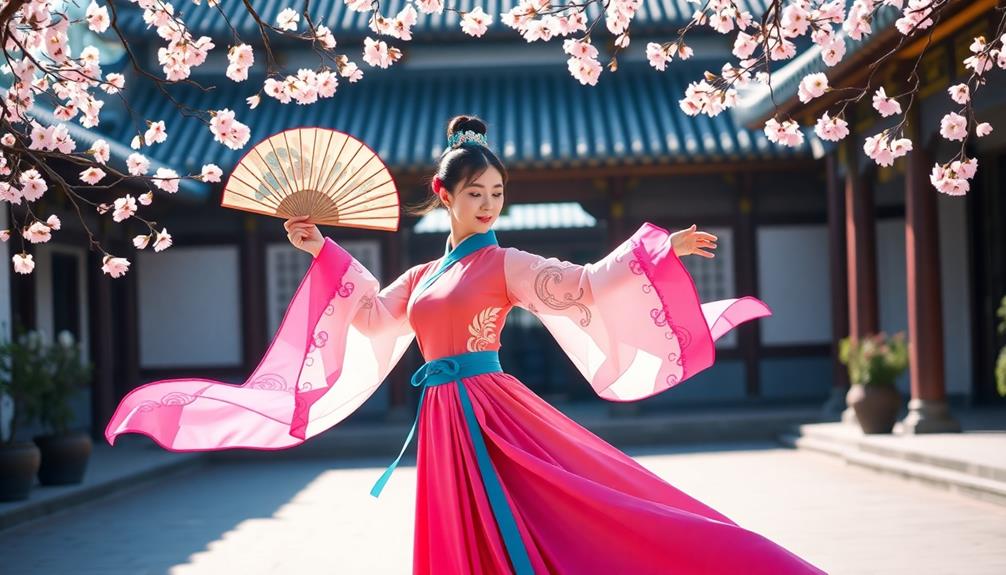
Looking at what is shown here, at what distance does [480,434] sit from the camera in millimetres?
3467

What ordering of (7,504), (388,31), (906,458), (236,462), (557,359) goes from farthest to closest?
1. (557,359)
2. (236,462)
3. (906,458)
4. (7,504)
5. (388,31)

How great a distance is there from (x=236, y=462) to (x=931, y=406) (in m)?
6.41

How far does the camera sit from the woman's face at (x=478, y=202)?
3.70 meters

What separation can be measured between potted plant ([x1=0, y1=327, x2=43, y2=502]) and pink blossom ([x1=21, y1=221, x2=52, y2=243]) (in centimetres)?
391

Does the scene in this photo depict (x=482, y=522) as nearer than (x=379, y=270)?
Yes

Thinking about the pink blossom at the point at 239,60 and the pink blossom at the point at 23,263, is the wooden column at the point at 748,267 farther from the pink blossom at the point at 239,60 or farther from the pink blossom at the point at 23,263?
the pink blossom at the point at 23,263

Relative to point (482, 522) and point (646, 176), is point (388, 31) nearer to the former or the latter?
point (482, 522)

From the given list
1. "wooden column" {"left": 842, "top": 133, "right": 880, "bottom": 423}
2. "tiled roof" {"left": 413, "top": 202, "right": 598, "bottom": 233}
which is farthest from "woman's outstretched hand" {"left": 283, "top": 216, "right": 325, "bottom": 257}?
"tiled roof" {"left": 413, "top": 202, "right": 598, "bottom": 233}

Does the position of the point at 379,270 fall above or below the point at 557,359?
above

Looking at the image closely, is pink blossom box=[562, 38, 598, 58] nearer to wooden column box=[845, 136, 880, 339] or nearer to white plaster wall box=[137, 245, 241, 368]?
wooden column box=[845, 136, 880, 339]

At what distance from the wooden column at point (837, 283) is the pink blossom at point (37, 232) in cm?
874

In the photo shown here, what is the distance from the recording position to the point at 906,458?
28.3 ft

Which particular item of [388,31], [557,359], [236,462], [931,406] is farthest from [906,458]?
[557,359]

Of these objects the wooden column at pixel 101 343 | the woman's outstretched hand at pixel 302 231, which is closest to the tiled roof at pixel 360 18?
the wooden column at pixel 101 343
